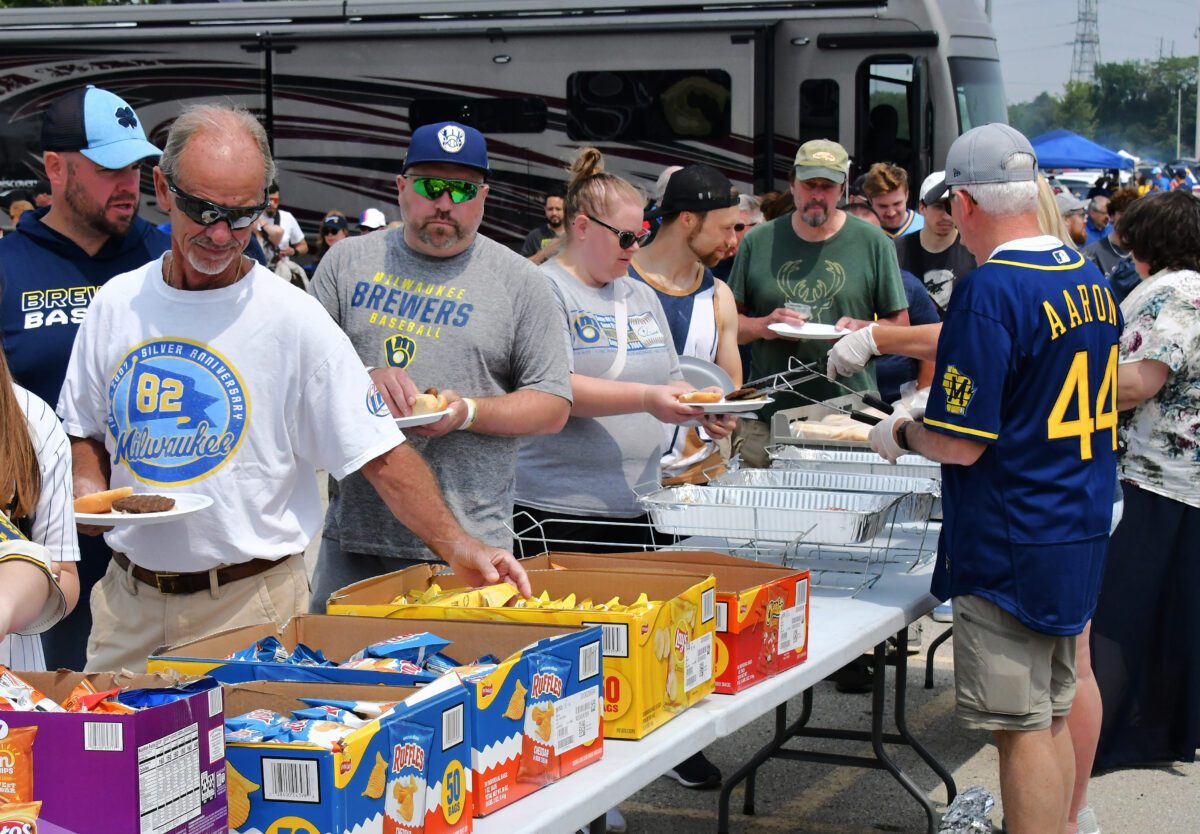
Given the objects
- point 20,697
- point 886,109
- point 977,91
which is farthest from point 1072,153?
point 20,697

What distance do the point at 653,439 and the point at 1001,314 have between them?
1246 millimetres

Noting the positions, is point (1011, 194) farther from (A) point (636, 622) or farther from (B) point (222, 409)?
(B) point (222, 409)

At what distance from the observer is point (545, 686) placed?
7.25 ft

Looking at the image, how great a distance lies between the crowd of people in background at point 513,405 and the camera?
277 centimetres

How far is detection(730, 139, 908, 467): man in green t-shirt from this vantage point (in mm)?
5664

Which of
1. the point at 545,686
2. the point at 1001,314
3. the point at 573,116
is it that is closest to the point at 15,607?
the point at 545,686

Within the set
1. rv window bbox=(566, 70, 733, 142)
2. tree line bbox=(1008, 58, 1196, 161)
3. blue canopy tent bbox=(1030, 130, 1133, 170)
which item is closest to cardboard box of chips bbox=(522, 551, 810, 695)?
rv window bbox=(566, 70, 733, 142)

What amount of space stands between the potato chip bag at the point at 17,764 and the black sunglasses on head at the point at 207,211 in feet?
4.06

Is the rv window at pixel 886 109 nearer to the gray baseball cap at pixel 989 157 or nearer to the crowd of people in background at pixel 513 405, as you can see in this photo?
the crowd of people in background at pixel 513 405

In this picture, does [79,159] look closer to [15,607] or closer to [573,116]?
[15,607]

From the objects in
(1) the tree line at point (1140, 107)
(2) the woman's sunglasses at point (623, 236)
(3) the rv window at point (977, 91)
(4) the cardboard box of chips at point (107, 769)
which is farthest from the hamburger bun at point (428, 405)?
(1) the tree line at point (1140, 107)

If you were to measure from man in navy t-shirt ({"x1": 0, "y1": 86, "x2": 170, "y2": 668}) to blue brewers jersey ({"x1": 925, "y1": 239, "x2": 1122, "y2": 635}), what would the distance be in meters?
2.04

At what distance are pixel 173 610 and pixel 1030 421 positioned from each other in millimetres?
1983

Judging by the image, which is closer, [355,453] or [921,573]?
[355,453]
